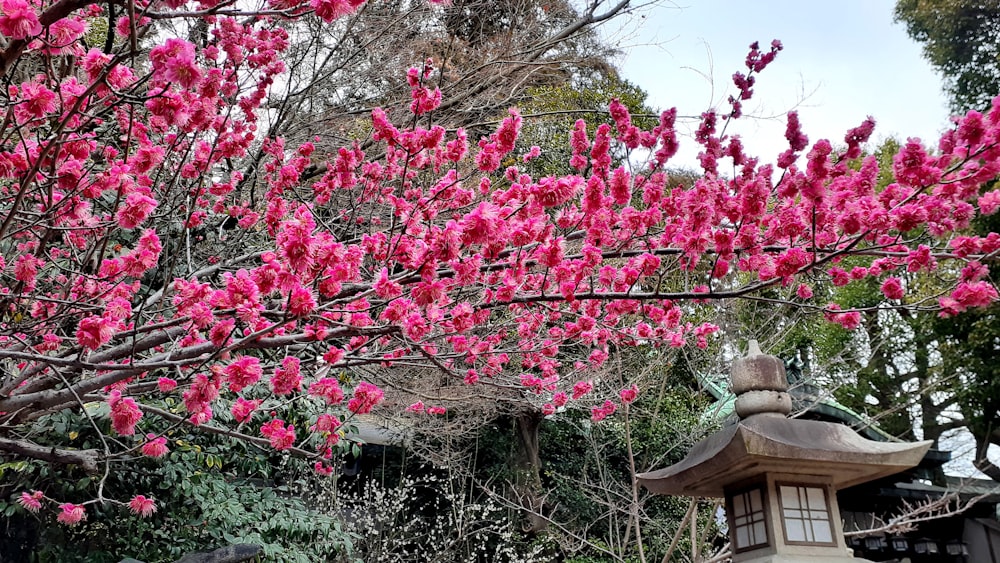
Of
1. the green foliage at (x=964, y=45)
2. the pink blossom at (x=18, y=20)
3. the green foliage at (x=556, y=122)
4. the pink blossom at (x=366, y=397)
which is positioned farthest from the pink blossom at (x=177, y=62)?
the green foliage at (x=964, y=45)

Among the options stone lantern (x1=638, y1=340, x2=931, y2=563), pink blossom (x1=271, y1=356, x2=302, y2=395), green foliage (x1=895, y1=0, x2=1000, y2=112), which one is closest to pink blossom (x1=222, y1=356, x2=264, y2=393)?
pink blossom (x1=271, y1=356, x2=302, y2=395)

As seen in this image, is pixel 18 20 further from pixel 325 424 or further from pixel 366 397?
pixel 325 424

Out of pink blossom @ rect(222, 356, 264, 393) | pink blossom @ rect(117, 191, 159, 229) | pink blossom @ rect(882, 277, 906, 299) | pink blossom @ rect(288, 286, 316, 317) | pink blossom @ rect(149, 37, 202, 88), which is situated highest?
pink blossom @ rect(149, 37, 202, 88)

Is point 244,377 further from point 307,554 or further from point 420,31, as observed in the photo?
point 420,31

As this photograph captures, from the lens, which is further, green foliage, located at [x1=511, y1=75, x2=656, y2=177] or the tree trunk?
the tree trunk

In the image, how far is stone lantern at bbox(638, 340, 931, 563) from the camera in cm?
366

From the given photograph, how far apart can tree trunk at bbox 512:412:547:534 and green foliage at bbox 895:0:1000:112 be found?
1002 cm

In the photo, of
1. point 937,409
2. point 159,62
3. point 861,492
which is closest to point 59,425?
point 159,62

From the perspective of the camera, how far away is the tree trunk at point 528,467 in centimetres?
1073

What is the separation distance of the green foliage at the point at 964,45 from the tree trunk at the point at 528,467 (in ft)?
32.9

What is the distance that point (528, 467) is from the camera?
→ 37.2 ft

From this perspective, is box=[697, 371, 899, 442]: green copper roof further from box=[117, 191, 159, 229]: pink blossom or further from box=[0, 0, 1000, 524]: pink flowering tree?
box=[117, 191, 159, 229]: pink blossom

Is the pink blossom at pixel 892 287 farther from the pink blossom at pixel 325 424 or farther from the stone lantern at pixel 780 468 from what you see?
the pink blossom at pixel 325 424

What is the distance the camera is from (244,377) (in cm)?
310
